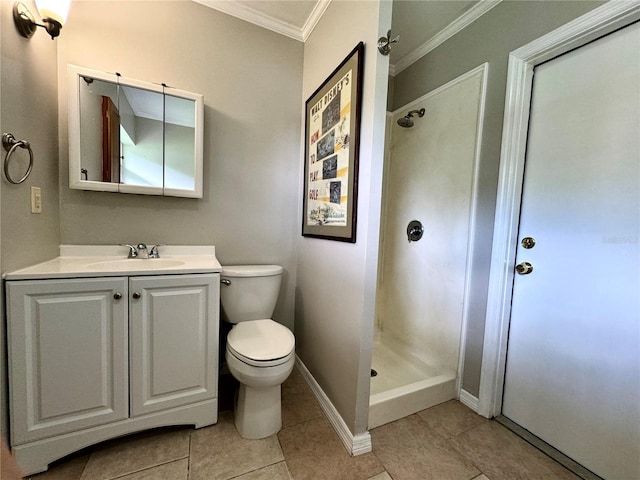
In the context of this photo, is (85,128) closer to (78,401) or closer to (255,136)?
(255,136)

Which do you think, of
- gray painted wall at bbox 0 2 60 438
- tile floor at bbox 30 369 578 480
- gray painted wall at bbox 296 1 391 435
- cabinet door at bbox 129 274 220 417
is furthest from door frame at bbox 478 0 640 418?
gray painted wall at bbox 0 2 60 438

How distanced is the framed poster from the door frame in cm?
84

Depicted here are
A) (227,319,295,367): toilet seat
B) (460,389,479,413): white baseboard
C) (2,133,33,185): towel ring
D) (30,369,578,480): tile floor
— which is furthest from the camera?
(460,389,479,413): white baseboard

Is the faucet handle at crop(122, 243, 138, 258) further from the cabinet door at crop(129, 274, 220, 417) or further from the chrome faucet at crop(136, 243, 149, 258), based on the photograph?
the cabinet door at crop(129, 274, 220, 417)

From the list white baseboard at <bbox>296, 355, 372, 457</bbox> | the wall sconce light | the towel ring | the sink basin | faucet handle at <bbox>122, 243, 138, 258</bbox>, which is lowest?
white baseboard at <bbox>296, 355, 372, 457</bbox>

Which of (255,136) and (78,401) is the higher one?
(255,136)

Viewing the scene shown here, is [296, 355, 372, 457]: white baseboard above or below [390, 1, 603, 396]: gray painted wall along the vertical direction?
below

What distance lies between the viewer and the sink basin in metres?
1.23

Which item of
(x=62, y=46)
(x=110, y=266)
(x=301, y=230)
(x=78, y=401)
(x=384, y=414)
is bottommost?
(x=384, y=414)

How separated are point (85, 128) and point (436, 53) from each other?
224 cm

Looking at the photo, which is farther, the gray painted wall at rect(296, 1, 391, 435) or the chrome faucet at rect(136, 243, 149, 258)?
the chrome faucet at rect(136, 243, 149, 258)

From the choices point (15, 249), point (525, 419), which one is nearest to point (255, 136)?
point (15, 249)

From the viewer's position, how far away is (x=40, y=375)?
1068 millimetres

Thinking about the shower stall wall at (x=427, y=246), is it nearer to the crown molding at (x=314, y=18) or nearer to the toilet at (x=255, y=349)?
the toilet at (x=255, y=349)
